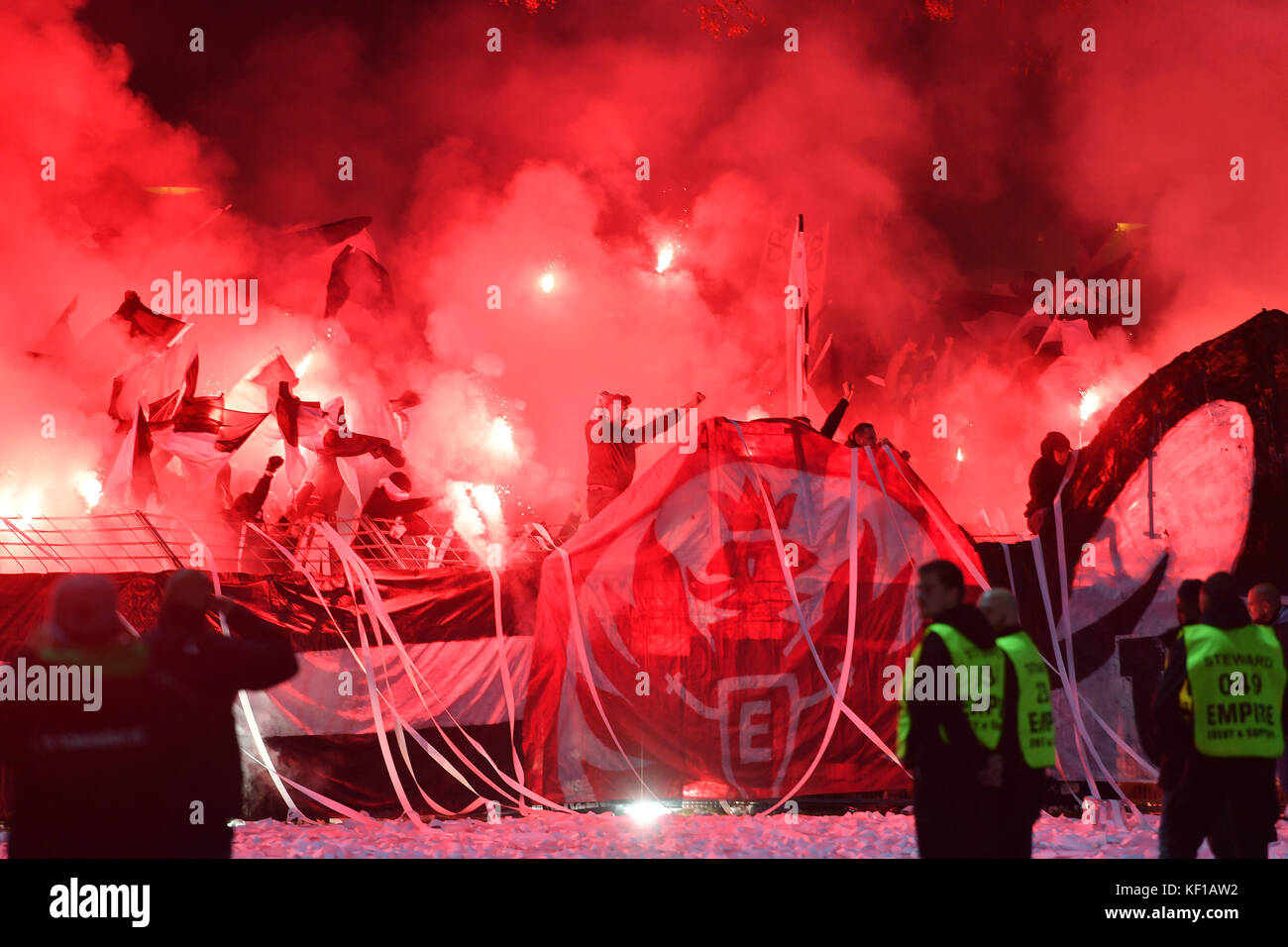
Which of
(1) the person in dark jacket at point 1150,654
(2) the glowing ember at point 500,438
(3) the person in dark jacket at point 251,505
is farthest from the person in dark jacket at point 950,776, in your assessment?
(2) the glowing ember at point 500,438

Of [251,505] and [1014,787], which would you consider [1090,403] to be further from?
[1014,787]

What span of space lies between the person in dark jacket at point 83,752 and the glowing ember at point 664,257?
1935cm

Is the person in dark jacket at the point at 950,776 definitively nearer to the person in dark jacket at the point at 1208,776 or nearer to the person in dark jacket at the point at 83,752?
the person in dark jacket at the point at 1208,776

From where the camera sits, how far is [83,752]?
4023 millimetres

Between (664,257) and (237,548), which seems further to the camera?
(664,257)

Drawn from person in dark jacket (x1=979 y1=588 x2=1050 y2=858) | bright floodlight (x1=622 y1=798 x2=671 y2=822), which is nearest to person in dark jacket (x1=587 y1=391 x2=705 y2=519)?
bright floodlight (x1=622 y1=798 x2=671 y2=822)

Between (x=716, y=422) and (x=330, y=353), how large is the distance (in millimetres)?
13261

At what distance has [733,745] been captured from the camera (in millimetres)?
8969

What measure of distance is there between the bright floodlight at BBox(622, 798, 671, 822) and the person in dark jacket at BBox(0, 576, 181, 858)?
17.6ft

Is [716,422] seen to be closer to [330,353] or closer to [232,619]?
[232,619]

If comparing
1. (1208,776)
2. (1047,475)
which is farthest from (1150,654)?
(1208,776)

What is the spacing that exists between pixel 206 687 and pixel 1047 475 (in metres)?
8.07

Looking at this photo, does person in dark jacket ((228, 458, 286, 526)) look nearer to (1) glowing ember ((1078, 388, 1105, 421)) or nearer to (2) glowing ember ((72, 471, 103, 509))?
(2) glowing ember ((72, 471, 103, 509))
